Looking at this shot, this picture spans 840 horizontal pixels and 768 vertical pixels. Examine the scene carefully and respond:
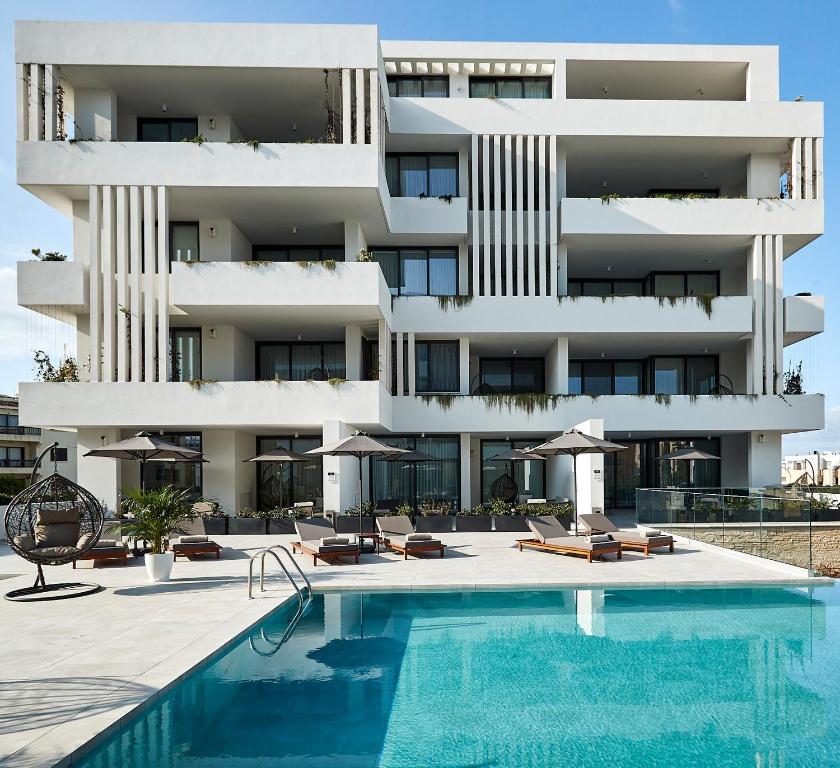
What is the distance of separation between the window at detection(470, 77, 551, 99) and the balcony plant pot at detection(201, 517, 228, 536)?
57.6ft

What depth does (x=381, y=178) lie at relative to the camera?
835 inches

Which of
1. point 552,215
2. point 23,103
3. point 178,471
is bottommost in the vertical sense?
point 178,471

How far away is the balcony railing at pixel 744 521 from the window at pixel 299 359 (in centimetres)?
1151

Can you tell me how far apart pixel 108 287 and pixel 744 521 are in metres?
18.3

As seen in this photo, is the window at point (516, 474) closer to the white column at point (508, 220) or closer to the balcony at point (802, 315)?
the white column at point (508, 220)

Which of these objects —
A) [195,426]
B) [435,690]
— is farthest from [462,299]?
[435,690]

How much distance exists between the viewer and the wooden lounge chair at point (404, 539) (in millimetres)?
15672

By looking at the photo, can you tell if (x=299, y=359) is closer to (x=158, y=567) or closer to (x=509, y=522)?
(x=509, y=522)

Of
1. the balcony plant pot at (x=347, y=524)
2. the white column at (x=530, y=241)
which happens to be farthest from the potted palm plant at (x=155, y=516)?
the white column at (x=530, y=241)

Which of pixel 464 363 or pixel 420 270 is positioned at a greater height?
pixel 420 270

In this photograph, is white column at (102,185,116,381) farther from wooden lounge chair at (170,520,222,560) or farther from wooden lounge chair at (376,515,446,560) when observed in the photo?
wooden lounge chair at (376,515,446,560)

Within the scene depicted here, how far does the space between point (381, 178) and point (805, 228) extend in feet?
49.7

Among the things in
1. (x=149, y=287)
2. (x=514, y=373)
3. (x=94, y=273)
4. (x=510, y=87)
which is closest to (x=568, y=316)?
(x=514, y=373)

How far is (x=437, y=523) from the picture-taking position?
66.5 feet
